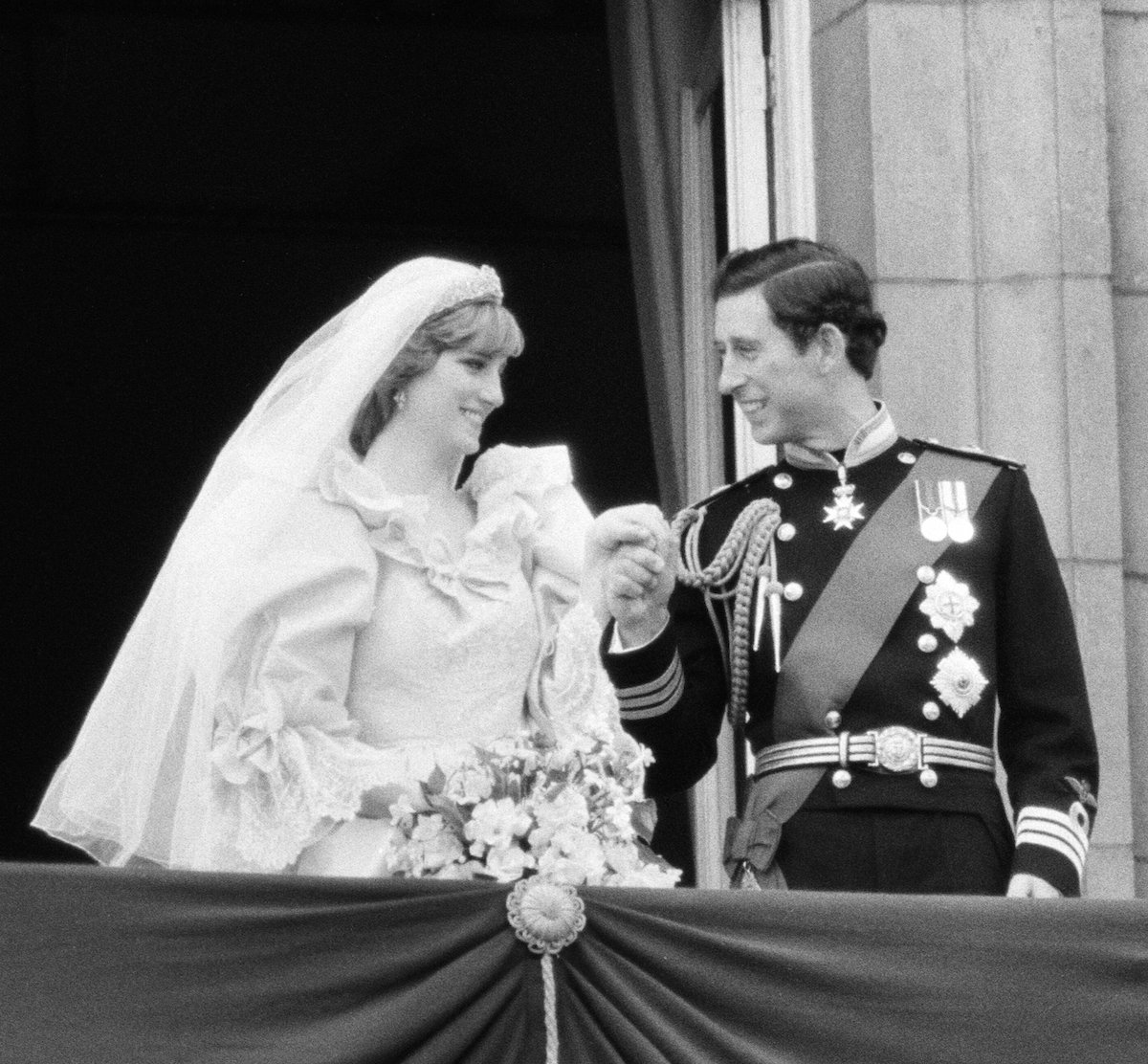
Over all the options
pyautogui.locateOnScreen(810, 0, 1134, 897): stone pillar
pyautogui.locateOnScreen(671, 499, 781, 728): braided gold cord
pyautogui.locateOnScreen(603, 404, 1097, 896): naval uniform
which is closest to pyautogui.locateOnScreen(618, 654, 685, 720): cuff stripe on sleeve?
pyautogui.locateOnScreen(603, 404, 1097, 896): naval uniform

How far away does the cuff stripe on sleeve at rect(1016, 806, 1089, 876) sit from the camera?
3.84m

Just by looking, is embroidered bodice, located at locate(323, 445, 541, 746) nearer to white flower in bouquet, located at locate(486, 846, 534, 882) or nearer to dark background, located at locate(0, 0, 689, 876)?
white flower in bouquet, located at locate(486, 846, 534, 882)

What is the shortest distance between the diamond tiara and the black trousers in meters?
0.96

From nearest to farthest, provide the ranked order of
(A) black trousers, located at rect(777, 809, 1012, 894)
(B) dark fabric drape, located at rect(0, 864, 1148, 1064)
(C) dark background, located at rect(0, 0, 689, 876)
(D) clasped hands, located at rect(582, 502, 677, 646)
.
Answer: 1. (B) dark fabric drape, located at rect(0, 864, 1148, 1064)
2. (D) clasped hands, located at rect(582, 502, 677, 646)
3. (A) black trousers, located at rect(777, 809, 1012, 894)
4. (C) dark background, located at rect(0, 0, 689, 876)

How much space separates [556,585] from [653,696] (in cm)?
37

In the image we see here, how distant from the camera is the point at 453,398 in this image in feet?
13.9

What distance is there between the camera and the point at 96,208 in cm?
894

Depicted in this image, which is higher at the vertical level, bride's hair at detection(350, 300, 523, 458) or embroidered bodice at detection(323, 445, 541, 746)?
bride's hair at detection(350, 300, 523, 458)

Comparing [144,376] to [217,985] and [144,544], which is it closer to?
[144,544]

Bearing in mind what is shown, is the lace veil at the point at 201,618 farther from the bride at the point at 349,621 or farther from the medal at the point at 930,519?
the medal at the point at 930,519

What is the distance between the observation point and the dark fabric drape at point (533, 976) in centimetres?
312

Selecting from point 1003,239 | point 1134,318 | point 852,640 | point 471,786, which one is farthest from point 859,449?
point 1134,318

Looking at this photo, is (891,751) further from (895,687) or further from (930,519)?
(930,519)

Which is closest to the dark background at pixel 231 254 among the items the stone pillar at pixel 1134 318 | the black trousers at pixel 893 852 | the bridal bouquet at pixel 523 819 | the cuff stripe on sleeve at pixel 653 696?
the stone pillar at pixel 1134 318
